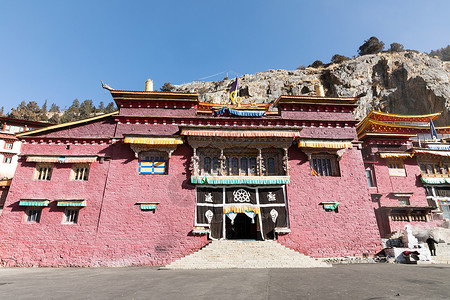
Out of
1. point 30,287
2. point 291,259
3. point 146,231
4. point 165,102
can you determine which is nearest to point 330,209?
point 291,259

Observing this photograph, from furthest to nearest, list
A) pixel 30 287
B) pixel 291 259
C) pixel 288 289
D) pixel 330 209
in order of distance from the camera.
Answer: pixel 330 209, pixel 291 259, pixel 30 287, pixel 288 289

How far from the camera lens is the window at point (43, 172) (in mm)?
15789

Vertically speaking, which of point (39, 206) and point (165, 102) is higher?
point (165, 102)

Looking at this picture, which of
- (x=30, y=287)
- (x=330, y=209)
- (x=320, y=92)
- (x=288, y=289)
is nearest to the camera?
(x=288, y=289)

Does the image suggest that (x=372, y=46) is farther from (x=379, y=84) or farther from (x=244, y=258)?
(x=244, y=258)

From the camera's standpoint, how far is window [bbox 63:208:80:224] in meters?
14.9

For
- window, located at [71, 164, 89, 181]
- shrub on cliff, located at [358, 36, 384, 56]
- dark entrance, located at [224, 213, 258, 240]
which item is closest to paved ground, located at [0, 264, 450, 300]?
window, located at [71, 164, 89, 181]

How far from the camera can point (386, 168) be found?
22.2 meters

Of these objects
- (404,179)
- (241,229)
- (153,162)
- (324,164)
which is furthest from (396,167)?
(153,162)

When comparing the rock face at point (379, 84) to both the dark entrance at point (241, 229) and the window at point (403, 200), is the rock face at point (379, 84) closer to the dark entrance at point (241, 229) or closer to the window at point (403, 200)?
the window at point (403, 200)

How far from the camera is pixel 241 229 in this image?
17.1 metres

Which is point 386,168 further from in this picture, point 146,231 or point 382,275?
point 146,231

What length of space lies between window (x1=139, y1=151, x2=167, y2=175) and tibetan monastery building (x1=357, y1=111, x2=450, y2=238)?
1850 centimetres

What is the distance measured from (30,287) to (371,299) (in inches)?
439
